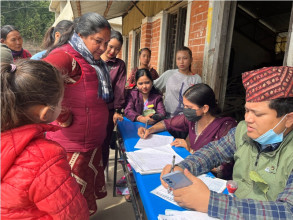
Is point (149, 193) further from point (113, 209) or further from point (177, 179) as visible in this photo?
point (113, 209)

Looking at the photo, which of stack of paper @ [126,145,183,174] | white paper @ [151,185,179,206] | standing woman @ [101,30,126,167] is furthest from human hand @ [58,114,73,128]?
standing woman @ [101,30,126,167]

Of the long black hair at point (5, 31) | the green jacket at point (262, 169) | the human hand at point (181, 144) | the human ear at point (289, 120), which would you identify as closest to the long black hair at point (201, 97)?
the human hand at point (181, 144)

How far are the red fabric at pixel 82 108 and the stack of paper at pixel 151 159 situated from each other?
0.34 metres

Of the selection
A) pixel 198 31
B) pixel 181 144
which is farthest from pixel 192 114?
pixel 198 31

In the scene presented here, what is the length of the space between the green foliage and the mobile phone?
78.3 feet

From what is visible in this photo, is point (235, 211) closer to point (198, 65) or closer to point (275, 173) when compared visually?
point (275, 173)

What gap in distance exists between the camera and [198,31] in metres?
3.26

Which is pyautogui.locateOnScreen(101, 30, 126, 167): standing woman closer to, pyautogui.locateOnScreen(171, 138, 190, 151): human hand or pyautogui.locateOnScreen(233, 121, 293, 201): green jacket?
pyautogui.locateOnScreen(171, 138, 190, 151): human hand

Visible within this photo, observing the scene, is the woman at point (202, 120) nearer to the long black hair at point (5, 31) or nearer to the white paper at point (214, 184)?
the white paper at point (214, 184)

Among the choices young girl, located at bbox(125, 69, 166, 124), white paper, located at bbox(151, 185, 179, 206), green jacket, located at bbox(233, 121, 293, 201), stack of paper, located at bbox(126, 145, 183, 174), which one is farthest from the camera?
young girl, located at bbox(125, 69, 166, 124)

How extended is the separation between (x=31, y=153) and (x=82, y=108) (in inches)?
30.5

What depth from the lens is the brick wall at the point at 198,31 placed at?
10.2ft

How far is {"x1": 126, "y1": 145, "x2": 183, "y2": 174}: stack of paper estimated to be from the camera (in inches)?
59.7

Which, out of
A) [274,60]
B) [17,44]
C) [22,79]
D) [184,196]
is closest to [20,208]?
[22,79]
